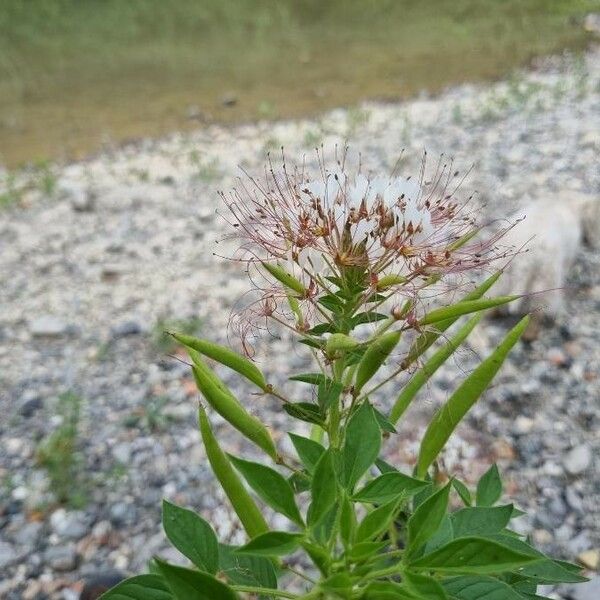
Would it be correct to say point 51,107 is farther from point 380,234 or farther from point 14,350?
point 380,234

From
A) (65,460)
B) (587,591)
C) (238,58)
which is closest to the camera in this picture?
(587,591)

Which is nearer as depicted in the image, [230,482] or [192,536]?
[192,536]

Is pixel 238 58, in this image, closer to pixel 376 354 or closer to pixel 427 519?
pixel 376 354

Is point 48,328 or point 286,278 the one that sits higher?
point 48,328

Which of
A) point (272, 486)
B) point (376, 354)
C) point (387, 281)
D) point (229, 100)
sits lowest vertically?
point (272, 486)

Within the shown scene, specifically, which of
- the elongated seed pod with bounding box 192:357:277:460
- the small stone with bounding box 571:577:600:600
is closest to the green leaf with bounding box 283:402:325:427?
the elongated seed pod with bounding box 192:357:277:460

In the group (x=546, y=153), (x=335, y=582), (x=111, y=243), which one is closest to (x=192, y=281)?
(x=111, y=243)

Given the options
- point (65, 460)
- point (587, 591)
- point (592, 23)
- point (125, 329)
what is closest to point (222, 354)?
point (587, 591)
